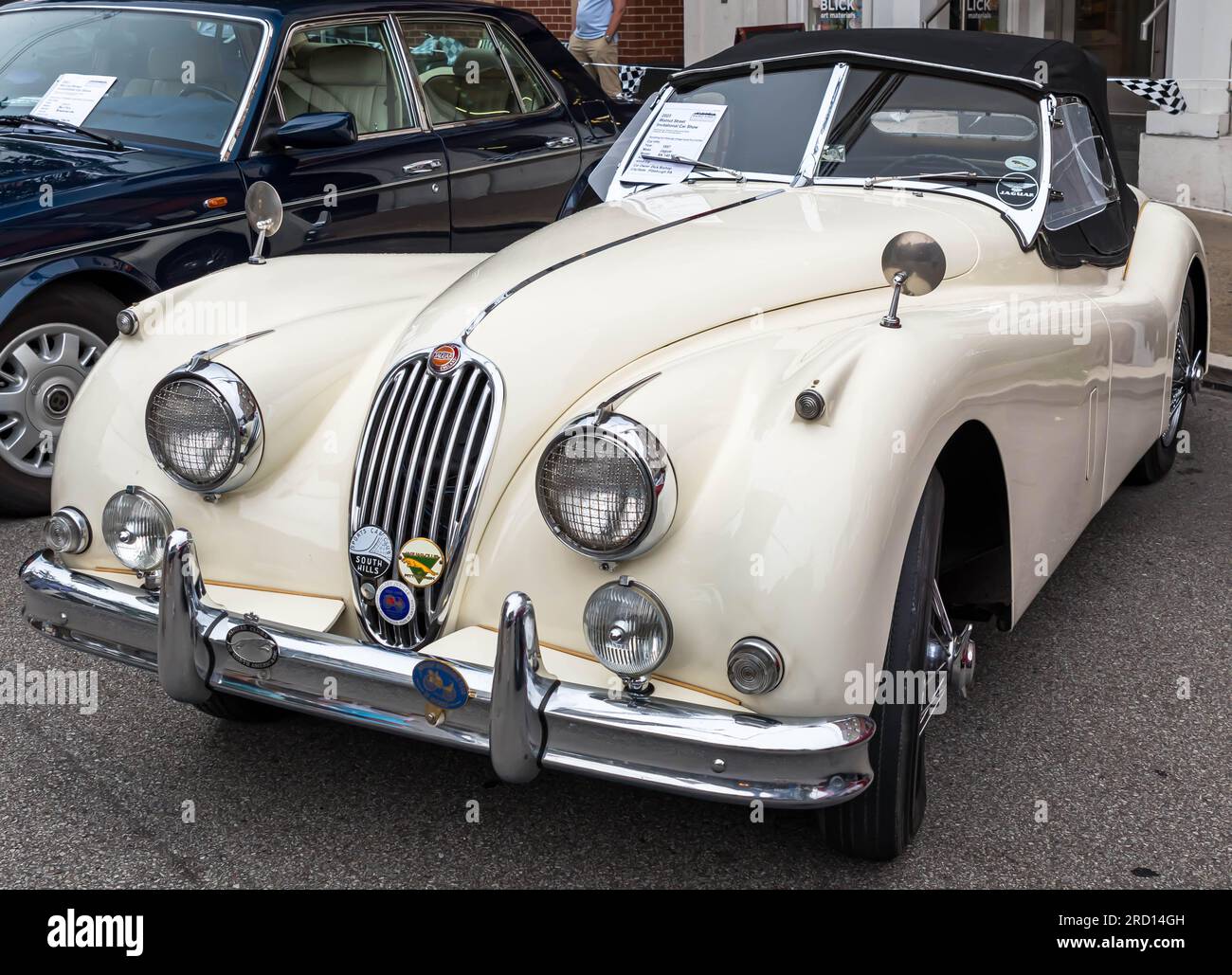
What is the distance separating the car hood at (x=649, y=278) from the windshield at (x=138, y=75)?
233 cm

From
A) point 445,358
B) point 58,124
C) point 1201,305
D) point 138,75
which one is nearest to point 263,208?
point 445,358

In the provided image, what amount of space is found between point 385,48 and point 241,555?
12.1ft

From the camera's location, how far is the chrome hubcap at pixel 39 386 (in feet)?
15.6

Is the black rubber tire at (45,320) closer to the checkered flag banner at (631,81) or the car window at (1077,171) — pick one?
the car window at (1077,171)

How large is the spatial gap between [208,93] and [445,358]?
3158 mm

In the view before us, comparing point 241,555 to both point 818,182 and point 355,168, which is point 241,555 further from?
point 355,168

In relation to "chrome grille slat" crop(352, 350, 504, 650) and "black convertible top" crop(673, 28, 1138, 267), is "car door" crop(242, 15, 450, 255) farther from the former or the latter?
"chrome grille slat" crop(352, 350, 504, 650)

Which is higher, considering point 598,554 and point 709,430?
point 709,430

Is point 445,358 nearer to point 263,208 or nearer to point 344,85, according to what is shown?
point 263,208

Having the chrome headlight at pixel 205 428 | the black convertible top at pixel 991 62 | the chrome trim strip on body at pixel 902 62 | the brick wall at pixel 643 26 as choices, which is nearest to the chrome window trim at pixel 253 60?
the black convertible top at pixel 991 62

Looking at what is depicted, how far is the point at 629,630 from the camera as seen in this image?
8.13 feet

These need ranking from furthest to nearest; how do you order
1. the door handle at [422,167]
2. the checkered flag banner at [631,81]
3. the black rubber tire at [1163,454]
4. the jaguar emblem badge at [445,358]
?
the checkered flag banner at [631,81] → the door handle at [422,167] → the black rubber tire at [1163,454] → the jaguar emblem badge at [445,358]

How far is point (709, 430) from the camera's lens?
261 centimetres

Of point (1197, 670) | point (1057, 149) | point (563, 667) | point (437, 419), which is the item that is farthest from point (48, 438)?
point (1197, 670)
